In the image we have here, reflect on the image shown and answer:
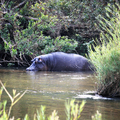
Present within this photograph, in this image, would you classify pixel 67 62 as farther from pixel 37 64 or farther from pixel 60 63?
pixel 37 64

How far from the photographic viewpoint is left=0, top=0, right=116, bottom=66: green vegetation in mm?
11758

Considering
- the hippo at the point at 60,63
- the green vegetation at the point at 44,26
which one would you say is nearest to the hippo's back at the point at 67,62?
the hippo at the point at 60,63

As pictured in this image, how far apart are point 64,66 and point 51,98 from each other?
7.26 m

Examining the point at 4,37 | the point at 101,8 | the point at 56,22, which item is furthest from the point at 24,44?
the point at 101,8

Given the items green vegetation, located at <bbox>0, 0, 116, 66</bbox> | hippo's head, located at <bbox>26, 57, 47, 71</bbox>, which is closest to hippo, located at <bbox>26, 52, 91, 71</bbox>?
hippo's head, located at <bbox>26, 57, 47, 71</bbox>

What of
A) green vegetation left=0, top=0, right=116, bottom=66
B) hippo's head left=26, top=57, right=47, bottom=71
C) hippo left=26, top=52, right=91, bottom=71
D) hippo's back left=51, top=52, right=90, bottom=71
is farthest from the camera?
green vegetation left=0, top=0, right=116, bottom=66

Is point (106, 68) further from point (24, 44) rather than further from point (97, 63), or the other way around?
point (24, 44)

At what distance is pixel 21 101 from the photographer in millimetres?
3939

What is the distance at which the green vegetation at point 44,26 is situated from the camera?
11.8 metres

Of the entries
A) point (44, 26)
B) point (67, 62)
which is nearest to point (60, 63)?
point (67, 62)

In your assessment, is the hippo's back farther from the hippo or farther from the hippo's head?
the hippo's head

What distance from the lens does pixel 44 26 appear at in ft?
39.8

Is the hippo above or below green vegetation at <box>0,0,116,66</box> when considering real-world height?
below

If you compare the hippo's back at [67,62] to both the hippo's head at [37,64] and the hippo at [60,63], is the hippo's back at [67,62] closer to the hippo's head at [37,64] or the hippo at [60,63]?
the hippo at [60,63]
